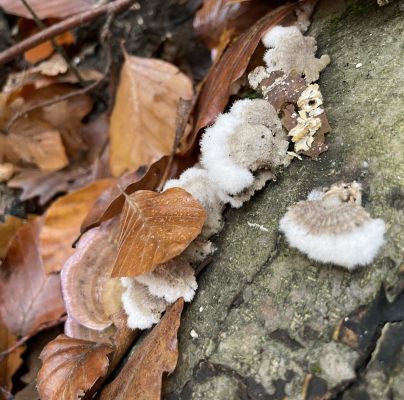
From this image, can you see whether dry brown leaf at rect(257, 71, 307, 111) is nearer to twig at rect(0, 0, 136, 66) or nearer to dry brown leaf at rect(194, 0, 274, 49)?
dry brown leaf at rect(194, 0, 274, 49)

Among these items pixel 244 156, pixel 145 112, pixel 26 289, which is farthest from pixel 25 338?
pixel 244 156

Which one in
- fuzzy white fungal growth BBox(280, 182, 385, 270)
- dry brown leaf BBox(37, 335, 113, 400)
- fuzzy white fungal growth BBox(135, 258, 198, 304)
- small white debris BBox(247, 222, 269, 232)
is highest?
fuzzy white fungal growth BBox(280, 182, 385, 270)

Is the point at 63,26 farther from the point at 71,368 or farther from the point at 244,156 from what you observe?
the point at 71,368

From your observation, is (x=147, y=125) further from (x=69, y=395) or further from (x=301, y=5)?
(x=69, y=395)

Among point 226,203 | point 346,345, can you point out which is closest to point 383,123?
point 226,203

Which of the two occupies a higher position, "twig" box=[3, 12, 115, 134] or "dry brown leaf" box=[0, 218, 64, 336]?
"twig" box=[3, 12, 115, 134]

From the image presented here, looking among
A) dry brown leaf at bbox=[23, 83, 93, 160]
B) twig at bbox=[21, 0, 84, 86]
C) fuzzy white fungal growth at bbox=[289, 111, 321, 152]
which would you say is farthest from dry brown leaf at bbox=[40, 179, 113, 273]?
fuzzy white fungal growth at bbox=[289, 111, 321, 152]

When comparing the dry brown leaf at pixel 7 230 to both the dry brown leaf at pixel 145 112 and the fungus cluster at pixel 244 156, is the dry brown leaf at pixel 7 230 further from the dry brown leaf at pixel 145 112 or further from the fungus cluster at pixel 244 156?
the fungus cluster at pixel 244 156
